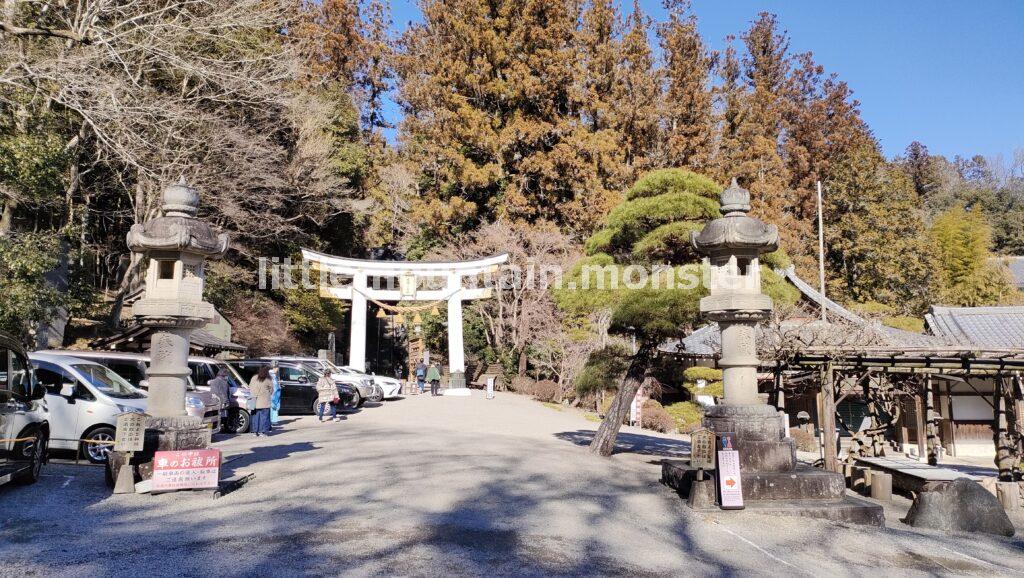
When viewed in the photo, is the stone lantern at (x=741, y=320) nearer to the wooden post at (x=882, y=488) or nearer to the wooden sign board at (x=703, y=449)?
the wooden sign board at (x=703, y=449)

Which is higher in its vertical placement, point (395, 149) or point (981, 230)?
point (395, 149)

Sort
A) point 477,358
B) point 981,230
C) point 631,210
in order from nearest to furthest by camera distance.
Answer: point 631,210 < point 477,358 < point 981,230

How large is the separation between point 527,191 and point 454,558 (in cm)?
2684

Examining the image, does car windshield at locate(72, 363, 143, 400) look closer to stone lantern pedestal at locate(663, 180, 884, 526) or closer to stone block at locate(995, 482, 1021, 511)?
stone lantern pedestal at locate(663, 180, 884, 526)

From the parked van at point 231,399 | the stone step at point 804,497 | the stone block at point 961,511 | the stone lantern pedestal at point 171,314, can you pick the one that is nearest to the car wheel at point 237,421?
the parked van at point 231,399

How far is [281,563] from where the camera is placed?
4887 mm

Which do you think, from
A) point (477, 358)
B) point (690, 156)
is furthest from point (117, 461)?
point (690, 156)

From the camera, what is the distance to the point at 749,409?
7832mm

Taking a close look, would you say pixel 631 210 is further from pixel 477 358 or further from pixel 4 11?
pixel 477 358

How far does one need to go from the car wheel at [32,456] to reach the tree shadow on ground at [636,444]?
332 inches

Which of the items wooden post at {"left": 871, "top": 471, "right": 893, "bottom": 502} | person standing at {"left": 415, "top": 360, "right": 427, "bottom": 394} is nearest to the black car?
person standing at {"left": 415, "top": 360, "right": 427, "bottom": 394}

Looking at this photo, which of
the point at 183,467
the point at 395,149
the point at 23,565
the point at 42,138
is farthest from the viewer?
the point at 395,149

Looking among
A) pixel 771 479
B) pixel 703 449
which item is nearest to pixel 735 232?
pixel 703 449

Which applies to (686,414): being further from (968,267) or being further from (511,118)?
(968,267)
